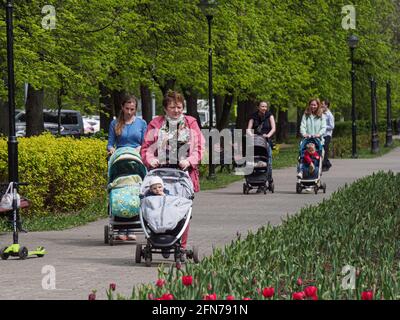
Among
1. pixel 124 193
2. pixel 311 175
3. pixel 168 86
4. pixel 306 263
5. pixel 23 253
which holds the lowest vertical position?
pixel 23 253

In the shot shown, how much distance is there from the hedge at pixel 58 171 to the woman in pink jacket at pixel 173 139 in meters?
5.23

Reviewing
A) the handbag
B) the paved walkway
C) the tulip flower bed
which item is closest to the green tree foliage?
the paved walkway

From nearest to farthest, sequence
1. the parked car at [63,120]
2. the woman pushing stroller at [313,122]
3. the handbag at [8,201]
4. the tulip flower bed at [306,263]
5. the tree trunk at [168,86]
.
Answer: the tulip flower bed at [306,263] < the handbag at [8,201] < the woman pushing stroller at [313,122] < the tree trunk at [168,86] < the parked car at [63,120]

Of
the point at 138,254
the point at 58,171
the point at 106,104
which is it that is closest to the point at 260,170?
the point at 58,171

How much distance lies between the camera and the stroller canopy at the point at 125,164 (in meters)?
14.6

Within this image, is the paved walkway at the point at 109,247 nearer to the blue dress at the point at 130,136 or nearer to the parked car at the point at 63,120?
the blue dress at the point at 130,136

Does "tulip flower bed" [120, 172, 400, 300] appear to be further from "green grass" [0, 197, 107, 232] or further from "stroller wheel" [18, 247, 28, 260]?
"green grass" [0, 197, 107, 232]

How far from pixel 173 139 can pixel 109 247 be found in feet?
7.01

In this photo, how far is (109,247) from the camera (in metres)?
14.4

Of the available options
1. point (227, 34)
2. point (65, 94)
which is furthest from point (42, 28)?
point (227, 34)

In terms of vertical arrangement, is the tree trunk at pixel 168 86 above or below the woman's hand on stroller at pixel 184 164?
above

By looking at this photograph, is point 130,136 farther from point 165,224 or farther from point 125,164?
point 165,224

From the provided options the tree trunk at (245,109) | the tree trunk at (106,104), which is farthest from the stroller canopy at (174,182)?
the tree trunk at (245,109)

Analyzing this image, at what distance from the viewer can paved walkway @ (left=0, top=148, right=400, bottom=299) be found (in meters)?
10.6
